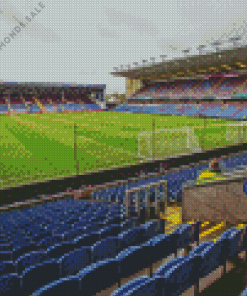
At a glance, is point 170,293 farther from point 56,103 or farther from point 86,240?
point 56,103

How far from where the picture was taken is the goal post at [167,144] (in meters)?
9.84

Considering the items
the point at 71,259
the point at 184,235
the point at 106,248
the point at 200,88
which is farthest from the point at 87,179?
the point at 200,88

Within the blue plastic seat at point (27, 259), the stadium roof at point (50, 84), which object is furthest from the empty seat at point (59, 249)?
the stadium roof at point (50, 84)

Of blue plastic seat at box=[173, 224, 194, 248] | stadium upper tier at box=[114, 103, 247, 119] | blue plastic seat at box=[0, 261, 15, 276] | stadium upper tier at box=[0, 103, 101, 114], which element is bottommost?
blue plastic seat at box=[0, 261, 15, 276]

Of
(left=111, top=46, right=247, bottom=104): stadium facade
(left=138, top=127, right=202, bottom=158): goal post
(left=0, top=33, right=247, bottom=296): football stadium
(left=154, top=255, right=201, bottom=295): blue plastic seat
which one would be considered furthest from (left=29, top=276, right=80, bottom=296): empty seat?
(left=111, top=46, right=247, bottom=104): stadium facade

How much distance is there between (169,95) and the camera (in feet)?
158

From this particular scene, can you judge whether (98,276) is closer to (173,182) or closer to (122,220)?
(122,220)

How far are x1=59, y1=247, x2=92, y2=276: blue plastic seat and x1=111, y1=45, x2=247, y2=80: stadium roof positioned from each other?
29711 millimetres

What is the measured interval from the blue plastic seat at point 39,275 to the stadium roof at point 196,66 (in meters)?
30.2

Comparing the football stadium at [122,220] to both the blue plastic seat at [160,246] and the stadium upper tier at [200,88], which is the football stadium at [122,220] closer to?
the blue plastic seat at [160,246]

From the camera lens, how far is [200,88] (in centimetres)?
4472

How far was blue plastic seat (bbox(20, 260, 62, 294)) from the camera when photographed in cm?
344

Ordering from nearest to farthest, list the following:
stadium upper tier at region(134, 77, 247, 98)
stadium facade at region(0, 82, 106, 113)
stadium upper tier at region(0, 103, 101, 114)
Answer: stadium upper tier at region(134, 77, 247, 98)
stadium upper tier at region(0, 103, 101, 114)
stadium facade at region(0, 82, 106, 113)

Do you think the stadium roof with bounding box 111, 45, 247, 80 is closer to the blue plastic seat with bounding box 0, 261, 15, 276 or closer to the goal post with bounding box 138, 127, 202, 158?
the goal post with bounding box 138, 127, 202, 158
